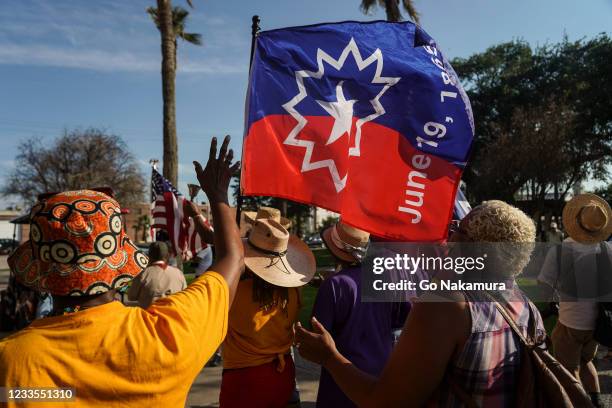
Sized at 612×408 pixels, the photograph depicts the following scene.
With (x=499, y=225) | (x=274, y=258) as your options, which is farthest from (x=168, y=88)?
(x=499, y=225)

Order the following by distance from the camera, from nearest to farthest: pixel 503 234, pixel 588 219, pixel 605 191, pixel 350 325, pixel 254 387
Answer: pixel 503 234, pixel 350 325, pixel 254 387, pixel 588 219, pixel 605 191

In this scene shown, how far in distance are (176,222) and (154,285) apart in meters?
1.88

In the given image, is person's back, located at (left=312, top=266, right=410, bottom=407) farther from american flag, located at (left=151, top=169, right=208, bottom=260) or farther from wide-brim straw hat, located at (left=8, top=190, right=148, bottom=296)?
american flag, located at (left=151, top=169, right=208, bottom=260)

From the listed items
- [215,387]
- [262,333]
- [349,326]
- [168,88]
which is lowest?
[215,387]

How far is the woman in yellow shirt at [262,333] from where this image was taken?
332 cm

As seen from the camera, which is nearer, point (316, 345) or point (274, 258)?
point (316, 345)

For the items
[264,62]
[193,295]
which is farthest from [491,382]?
[264,62]

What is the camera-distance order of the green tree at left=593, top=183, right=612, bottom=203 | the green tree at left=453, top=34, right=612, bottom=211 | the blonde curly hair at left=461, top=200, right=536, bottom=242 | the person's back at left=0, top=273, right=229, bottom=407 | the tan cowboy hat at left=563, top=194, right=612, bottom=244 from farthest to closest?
the green tree at left=593, top=183, right=612, bottom=203, the green tree at left=453, top=34, right=612, bottom=211, the tan cowboy hat at left=563, top=194, right=612, bottom=244, the blonde curly hair at left=461, top=200, right=536, bottom=242, the person's back at left=0, top=273, right=229, bottom=407

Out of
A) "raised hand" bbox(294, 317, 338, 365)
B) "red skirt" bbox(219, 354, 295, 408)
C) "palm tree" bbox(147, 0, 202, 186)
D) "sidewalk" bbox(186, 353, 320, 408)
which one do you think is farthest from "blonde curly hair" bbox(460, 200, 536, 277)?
"palm tree" bbox(147, 0, 202, 186)

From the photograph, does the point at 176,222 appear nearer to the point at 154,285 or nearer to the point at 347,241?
the point at 154,285

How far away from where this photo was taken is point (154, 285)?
5.86 m

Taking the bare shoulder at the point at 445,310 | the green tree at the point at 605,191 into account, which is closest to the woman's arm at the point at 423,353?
the bare shoulder at the point at 445,310

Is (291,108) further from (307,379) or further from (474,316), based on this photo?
(307,379)

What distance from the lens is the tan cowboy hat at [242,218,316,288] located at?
3.42 meters
